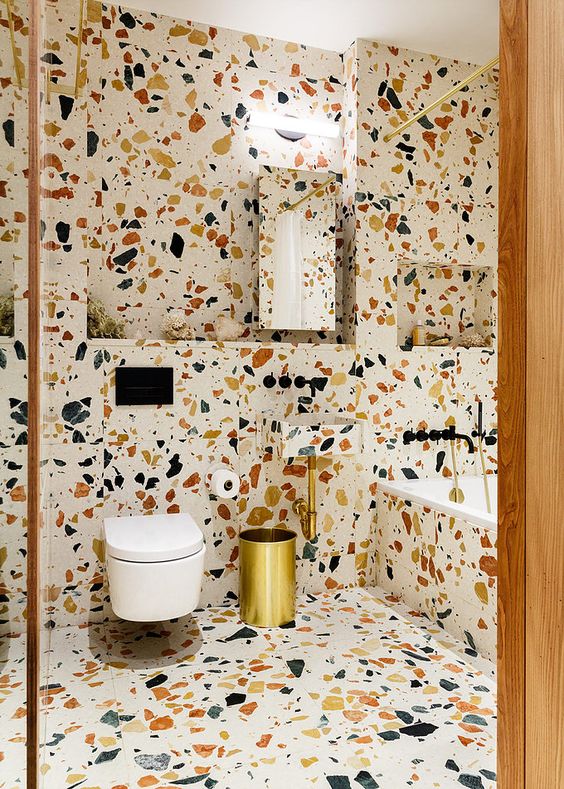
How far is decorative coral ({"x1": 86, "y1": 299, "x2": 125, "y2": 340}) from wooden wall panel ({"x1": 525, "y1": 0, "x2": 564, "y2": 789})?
2.22 meters

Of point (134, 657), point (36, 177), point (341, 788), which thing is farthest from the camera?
point (134, 657)

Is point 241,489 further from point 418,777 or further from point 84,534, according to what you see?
point 418,777

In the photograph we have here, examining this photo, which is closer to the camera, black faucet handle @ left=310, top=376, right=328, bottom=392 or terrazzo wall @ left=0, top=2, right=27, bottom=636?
terrazzo wall @ left=0, top=2, right=27, bottom=636

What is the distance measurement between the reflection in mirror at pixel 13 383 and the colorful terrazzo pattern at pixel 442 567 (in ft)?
7.07

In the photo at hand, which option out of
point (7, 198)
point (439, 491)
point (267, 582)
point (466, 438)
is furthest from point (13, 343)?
point (466, 438)

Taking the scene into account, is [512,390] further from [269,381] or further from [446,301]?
[446,301]

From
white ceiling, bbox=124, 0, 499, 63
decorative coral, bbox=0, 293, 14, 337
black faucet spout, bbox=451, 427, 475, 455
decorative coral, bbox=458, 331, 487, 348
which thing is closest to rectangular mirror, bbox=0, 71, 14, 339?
decorative coral, bbox=0, 293, 14, 337

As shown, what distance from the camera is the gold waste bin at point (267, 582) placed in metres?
2.84

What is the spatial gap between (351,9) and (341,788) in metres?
3.24

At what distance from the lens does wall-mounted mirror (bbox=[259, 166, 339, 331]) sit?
10.4 feet

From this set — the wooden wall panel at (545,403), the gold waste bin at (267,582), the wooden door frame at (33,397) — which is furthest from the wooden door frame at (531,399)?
the gold waste bin at (267,582)

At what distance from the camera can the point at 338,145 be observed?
3.45m

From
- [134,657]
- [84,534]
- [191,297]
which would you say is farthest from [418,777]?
[191,297]

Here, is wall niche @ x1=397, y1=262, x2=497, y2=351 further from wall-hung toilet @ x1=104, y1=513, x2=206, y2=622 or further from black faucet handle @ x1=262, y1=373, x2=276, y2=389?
wall-hung toilet @ x1=104, y1=513, x2=206, y2=622
